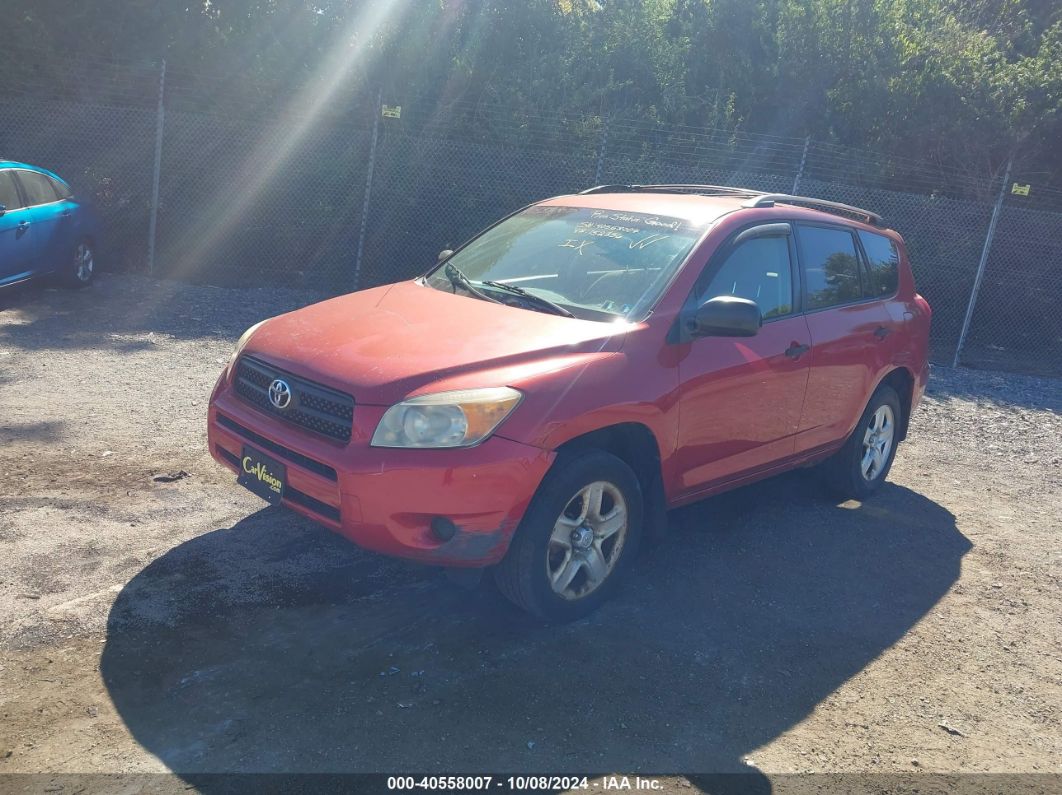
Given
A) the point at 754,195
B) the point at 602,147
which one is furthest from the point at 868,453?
the point at 602,147

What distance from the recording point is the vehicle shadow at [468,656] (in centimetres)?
338

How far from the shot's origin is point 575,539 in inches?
168

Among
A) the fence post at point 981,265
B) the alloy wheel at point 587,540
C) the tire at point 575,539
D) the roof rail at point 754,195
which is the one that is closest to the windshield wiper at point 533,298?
the tire at point 575,539

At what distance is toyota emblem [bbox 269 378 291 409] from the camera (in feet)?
13.7

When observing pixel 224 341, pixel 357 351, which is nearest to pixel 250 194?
pixel 224 341

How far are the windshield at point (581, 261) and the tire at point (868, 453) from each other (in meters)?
2.07

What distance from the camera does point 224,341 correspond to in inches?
363

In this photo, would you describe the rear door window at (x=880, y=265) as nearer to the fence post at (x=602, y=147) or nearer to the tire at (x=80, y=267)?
the fence post at (x=602, y=147)

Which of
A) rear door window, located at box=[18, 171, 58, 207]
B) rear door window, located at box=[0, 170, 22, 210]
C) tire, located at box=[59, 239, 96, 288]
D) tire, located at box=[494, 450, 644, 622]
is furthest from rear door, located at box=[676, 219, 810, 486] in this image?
tire, located at box=[59, 239, 96, 288]

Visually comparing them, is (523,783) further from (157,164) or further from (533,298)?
(157,164)

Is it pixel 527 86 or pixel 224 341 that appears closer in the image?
pixel 224 341

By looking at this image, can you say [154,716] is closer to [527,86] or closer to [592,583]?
[592,583]

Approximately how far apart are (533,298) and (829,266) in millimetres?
2081

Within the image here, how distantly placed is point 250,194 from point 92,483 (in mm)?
8096
